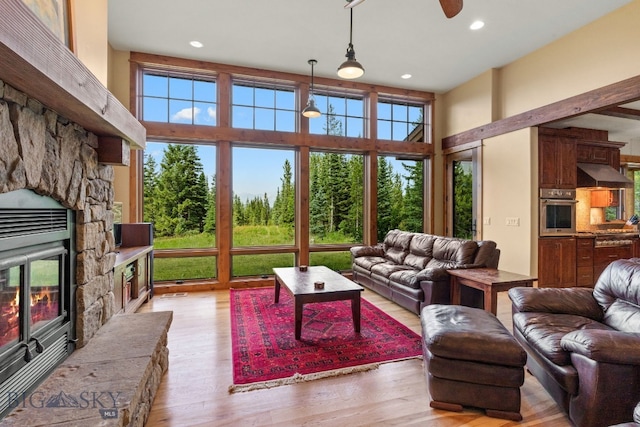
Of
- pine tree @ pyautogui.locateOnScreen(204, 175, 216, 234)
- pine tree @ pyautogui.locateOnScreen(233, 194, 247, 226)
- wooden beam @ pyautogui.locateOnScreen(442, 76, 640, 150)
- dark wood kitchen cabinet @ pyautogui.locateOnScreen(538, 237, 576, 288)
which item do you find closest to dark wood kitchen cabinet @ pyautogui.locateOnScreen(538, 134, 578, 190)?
wooden beam @ pyautogui.locateOnScreen(442, 76, 640, 150)

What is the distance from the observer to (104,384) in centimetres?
158

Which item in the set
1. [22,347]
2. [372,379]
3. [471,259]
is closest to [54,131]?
[22,347]

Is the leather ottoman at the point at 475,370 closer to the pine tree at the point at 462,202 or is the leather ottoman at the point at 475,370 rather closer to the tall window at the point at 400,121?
the pine tree at the point at 462,202

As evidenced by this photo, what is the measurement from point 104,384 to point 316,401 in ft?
4.10

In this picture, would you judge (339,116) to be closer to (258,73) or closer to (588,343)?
(258,73)

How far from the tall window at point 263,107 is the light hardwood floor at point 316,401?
380cm

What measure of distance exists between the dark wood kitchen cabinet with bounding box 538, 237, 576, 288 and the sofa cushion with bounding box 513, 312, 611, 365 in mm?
2808

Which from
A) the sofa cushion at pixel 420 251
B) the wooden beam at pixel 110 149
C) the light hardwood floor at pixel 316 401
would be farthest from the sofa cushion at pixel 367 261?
the wooden beam at pixel 110 149

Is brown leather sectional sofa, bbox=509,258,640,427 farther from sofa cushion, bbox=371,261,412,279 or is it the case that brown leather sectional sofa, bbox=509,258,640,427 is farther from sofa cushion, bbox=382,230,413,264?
sofa cushion, bbox=382,230,413,264

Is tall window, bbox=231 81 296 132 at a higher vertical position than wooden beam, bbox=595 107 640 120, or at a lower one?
higher

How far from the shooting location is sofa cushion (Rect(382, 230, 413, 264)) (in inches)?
198

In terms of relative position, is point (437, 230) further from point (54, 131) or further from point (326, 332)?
point (54, 131)

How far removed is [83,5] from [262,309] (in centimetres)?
332

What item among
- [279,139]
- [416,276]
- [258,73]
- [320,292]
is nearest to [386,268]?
[416,276]
